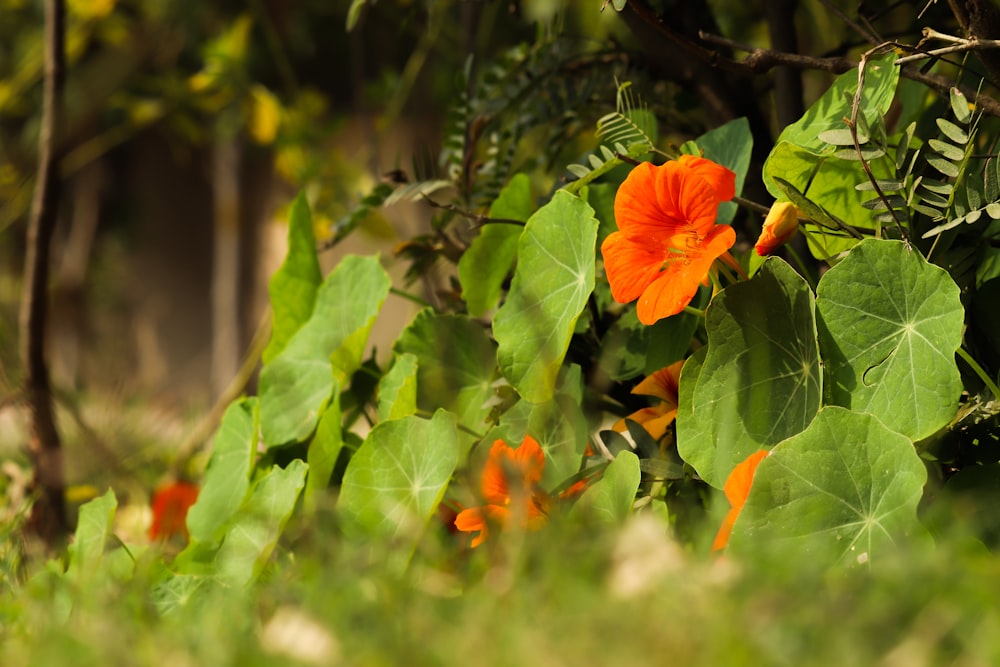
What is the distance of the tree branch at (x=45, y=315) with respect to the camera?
2.30ft

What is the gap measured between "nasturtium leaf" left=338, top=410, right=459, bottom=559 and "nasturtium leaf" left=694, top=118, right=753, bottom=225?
0.20 meters

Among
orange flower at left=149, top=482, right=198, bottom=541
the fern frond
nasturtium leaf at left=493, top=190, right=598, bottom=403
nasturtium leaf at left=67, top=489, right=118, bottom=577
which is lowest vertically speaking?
orange flower at left=149, top=482, right=198, bottom=541

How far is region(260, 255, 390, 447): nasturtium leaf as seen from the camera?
1.90 ft

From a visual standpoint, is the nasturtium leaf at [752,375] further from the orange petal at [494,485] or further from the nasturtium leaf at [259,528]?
the nasturtium leaf at [259,528]

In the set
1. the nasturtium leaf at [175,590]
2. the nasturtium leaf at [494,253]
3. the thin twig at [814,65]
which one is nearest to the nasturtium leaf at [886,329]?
the thin twig at [814,65]

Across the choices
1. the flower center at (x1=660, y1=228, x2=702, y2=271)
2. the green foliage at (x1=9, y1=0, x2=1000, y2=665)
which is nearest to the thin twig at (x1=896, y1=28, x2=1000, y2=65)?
the green foliage at (x1=9, y1=0, x2=1000, y2=665)

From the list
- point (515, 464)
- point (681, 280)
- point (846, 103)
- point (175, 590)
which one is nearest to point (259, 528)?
point (175, 590)

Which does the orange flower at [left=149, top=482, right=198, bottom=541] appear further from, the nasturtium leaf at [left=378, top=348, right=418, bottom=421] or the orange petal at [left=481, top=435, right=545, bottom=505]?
the orange petal at [left=481, top=435, right=545, bottom=505]

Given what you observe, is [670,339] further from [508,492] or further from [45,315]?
[45,315]

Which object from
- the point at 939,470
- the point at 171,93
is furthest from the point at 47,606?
the point at 171,93

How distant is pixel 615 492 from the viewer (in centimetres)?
41

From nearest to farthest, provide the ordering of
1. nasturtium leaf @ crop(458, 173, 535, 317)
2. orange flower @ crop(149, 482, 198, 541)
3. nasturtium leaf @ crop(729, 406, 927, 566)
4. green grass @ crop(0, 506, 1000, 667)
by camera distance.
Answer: green grass @ crop(0, 506, 1000, 667), nasturtium leaf @ crop(729, 406, 927, 566), nasturtium leaf @ crop(458, 173, 535, 317), orange flower @ crop(149, 482, 198, 541)

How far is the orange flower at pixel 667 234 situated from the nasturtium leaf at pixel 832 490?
0.09 metres

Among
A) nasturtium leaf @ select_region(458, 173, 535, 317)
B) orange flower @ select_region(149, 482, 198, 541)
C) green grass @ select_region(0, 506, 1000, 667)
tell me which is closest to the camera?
green grass @ select_region(0, 506, 1000, 667)
